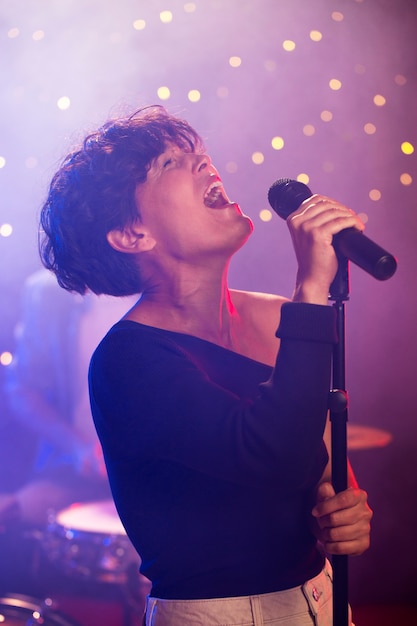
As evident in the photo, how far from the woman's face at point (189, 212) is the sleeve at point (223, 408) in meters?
0.26

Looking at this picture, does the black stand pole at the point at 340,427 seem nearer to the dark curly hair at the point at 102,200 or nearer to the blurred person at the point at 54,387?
the dark curly hair at the point at 102,200

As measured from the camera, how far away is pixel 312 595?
1.08 metres

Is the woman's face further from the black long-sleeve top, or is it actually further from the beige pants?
the beige pants

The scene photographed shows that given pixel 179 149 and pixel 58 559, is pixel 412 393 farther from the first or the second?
pixel 179 149

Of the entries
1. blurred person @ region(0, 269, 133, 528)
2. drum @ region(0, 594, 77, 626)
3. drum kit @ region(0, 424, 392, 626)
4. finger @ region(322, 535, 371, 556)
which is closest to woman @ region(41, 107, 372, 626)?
finger @ region(322, 535, 371, 556)

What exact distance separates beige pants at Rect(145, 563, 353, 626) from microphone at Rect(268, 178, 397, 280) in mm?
566

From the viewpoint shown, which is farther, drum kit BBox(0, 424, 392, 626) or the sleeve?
drum kit BBox(0, 424, 392, 626)

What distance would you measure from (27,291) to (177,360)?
2.56 meters

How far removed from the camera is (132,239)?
128cm

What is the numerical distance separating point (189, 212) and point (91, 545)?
1.77 metres

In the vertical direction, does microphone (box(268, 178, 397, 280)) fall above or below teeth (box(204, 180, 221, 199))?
below

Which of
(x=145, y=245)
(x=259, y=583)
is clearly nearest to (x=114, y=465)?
(x=259, y=583)

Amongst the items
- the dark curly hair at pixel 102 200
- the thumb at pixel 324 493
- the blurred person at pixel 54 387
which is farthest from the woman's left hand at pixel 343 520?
the blurred person at pixel 54 387

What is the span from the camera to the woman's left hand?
99 centimetres
